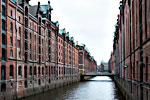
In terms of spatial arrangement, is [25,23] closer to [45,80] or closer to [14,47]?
[14,47]

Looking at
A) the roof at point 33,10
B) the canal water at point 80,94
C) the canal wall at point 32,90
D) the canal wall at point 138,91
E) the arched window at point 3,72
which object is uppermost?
the roof at point 33,10

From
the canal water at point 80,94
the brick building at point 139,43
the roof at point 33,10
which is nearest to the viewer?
the brick building at point 139,43

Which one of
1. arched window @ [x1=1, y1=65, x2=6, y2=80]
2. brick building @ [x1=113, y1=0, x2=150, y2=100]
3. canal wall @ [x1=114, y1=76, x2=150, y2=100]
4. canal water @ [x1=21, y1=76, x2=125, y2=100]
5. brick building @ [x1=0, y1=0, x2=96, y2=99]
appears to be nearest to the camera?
brick building @ [x1=113, y1=0, x2=150, y2=100]

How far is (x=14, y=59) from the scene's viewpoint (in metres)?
32.9

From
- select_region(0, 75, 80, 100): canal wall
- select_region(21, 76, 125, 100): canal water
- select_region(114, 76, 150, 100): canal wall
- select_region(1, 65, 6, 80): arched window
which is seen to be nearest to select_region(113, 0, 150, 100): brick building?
select_region(114, 76, 150, 100): canal wall

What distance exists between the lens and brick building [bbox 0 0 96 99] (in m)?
30.1

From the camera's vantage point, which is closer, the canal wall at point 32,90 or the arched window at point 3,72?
the arched window at point 3,72

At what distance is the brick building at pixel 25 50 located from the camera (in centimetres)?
3011

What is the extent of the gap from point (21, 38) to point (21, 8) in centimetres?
517

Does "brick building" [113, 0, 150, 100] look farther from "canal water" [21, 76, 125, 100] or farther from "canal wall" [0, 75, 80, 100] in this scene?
"canal wall" [0, 75, 80, 100]

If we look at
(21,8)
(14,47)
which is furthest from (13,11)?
(14,47)

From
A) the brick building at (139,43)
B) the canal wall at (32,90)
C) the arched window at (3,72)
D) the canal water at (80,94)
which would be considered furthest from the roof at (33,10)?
the brick building at (139,43)

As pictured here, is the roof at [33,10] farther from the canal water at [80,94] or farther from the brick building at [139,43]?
the brick building at [139,43]

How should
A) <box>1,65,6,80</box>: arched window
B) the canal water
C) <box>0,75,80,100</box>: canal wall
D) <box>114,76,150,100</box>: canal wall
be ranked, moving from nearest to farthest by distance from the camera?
1. <box>114,76,150,100</box>: canal wall
2. <box>1,65,6,80</box>: arched window
3. <box>0,75,80,100</box>: canal wall
4. the canal water
